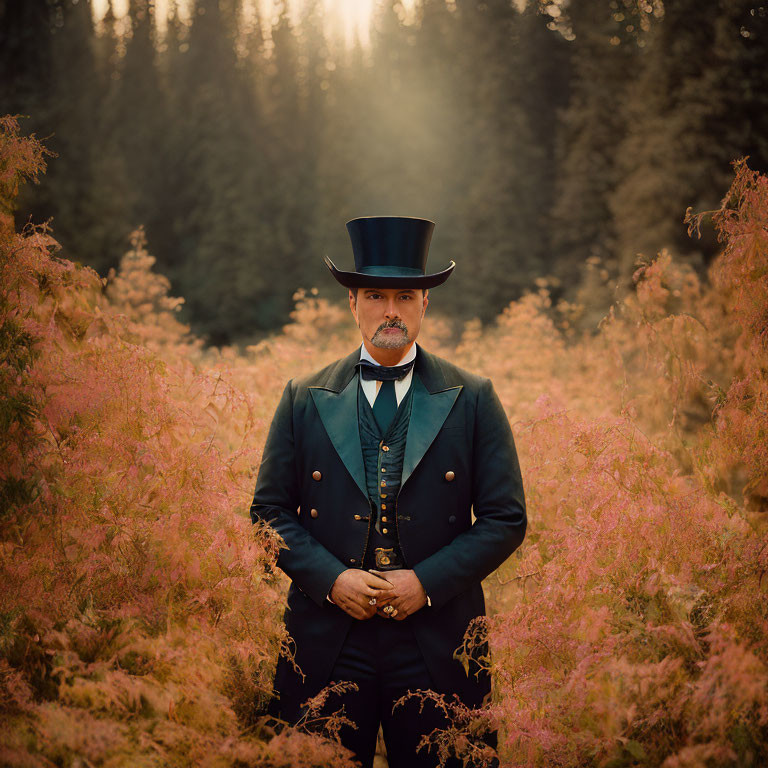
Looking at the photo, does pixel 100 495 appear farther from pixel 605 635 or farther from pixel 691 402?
pixel 691 402

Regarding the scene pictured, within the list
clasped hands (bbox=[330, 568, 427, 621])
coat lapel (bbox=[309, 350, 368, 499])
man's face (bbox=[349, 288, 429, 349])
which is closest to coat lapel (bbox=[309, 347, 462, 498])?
coat lapel (bbox=[309, 350, 368, 499])

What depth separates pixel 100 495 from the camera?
2.42 m

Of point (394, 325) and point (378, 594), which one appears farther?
point (394, 325)

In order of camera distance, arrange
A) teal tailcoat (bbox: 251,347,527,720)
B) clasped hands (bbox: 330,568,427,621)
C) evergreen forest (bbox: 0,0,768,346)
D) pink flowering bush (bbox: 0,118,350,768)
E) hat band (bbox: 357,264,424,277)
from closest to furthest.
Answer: pink flowering bush (bbox: 0,118,350,768) → clasped hands (bbox: 330,568,427,621) → teal tailcoat (bbox: 251,347,527,720) → hat band (bbox: 357,264,424,277) → evergreen forest (bbox: 0,0,768,346)

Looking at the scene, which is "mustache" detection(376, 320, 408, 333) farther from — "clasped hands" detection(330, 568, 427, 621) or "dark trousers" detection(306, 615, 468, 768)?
"dark trousers" detection(306, 615, 468, 768)

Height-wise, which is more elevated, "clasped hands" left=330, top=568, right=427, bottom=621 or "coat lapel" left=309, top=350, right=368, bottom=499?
"coat lapel" left=309, top=350, right=368, bottom=499

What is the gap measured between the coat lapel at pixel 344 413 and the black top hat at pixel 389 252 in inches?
13.8

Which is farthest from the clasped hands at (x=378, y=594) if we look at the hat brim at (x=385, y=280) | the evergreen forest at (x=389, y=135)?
the evergreen forest at (x=389, y=135)

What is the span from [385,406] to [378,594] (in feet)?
2.29

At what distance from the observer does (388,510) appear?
2367 millimetres

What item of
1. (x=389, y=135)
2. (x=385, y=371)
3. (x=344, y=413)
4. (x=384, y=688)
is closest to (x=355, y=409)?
(x=344, y=413)

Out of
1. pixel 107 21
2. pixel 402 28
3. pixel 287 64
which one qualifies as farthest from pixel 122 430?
pixel 107 21

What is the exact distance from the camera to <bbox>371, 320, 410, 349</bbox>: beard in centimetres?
238

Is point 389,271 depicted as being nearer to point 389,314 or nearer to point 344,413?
point 389,314
